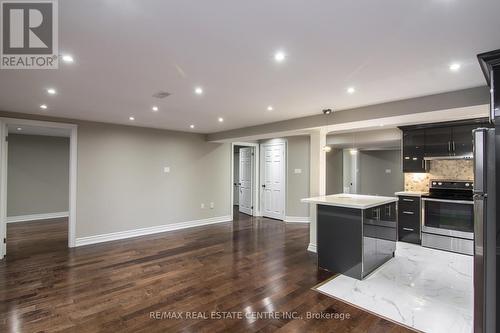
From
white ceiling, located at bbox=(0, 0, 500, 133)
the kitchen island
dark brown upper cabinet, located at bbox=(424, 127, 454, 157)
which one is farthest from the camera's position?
dark brown upper cabinet, located at bbox=(424, 127, 454, 157)

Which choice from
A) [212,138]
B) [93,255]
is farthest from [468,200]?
[93,255]

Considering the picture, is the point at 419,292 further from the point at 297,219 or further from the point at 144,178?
the point at 144,178

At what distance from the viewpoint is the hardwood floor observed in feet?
7.86

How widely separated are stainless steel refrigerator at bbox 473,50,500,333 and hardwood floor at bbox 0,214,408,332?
74 cm

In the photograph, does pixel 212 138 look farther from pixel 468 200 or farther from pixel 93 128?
pixel 468 200

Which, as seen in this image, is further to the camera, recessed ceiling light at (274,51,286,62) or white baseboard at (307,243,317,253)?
white baseboard at (307,243,317,253)

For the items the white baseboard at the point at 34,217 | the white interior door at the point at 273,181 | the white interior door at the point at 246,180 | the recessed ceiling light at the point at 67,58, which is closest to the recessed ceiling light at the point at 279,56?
the recessed ceiling light at the point at 67,58

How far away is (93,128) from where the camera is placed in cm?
497

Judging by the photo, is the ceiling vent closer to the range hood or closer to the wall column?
the wall column

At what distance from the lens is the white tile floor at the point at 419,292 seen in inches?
97.0

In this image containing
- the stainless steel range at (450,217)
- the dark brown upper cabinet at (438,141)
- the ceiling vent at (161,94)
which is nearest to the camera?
the ceiling vent at (161,94)

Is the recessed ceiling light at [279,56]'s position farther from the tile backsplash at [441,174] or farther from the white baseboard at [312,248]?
the tile backsplash at [441,174]

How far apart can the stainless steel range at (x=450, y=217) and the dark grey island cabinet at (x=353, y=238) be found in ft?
4.46

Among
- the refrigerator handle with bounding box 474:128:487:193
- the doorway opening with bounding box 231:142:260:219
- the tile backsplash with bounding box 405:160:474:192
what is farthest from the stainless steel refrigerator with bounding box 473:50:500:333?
the doorway opening with bounding box 231:142:260:219
